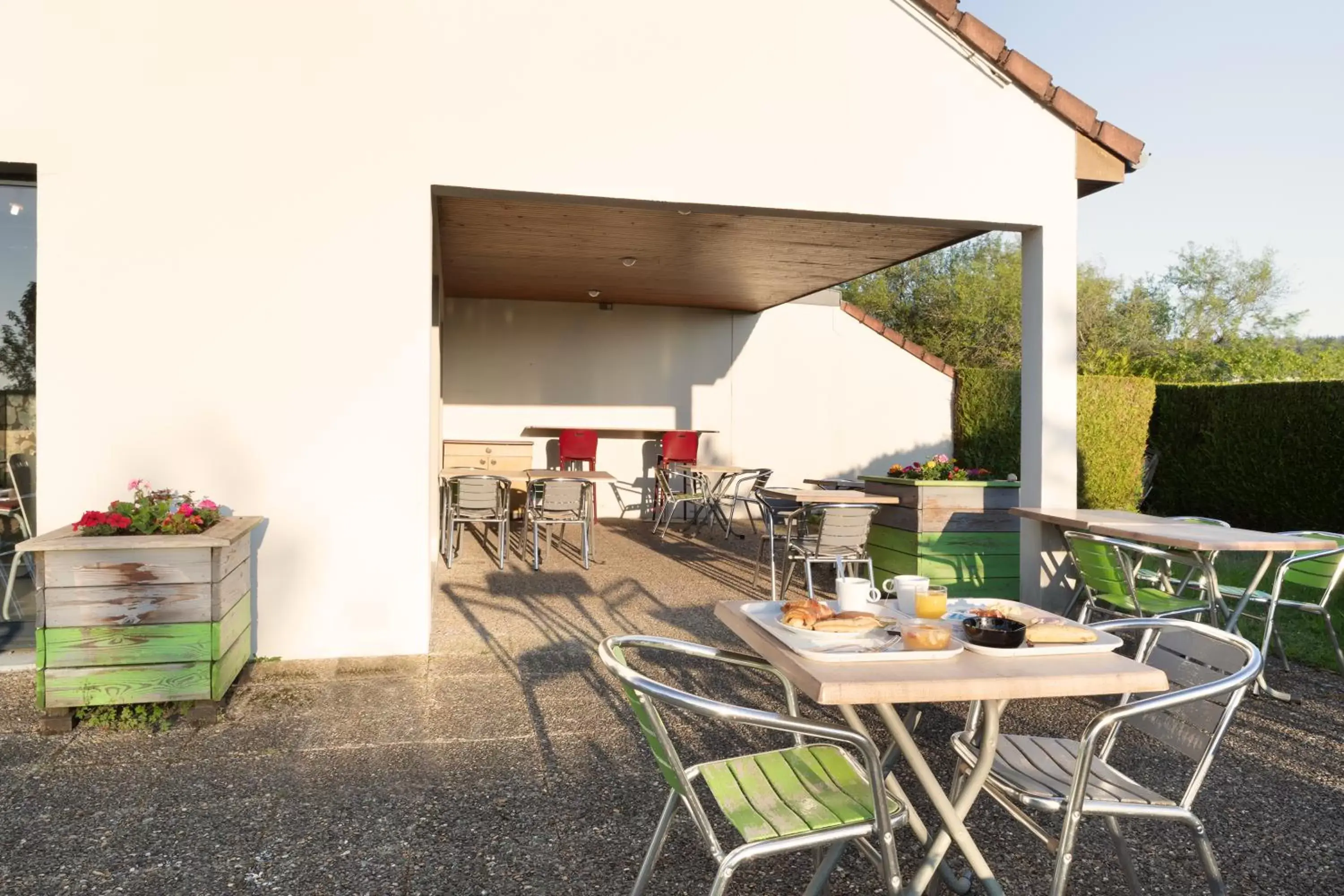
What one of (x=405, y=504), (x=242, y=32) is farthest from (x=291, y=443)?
(x=242, y=32)

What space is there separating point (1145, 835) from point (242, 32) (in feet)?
15.7

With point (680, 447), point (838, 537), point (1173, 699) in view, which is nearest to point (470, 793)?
point (1173, 699)

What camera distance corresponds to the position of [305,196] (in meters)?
4.30

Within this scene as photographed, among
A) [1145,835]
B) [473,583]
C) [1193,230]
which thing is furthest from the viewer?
[1193,230]

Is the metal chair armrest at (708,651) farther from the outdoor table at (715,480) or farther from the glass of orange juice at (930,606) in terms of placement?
the outdoor table at (715,480)

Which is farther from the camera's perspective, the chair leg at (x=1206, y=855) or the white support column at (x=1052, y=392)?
the white support column at (x=1052, y=392)

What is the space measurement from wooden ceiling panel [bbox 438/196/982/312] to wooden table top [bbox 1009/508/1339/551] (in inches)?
72.8

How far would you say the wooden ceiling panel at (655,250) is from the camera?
626cm

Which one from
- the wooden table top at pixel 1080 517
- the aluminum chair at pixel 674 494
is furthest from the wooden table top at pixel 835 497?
the aluminum chair at pixel 674 494

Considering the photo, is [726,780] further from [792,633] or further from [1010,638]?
[1010,638]

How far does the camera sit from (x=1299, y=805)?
2773 mm

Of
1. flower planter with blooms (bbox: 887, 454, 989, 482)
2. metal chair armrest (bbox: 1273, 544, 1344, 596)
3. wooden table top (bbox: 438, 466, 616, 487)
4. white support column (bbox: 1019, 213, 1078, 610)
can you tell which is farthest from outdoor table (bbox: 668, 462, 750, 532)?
metal chair armrest (bbox: 1273, 544, 1344, 596)

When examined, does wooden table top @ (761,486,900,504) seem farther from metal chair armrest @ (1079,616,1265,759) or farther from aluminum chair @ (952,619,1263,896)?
metal chair armrest @ (1079,616,1265,759)

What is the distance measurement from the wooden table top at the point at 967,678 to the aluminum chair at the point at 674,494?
715 centimetres
